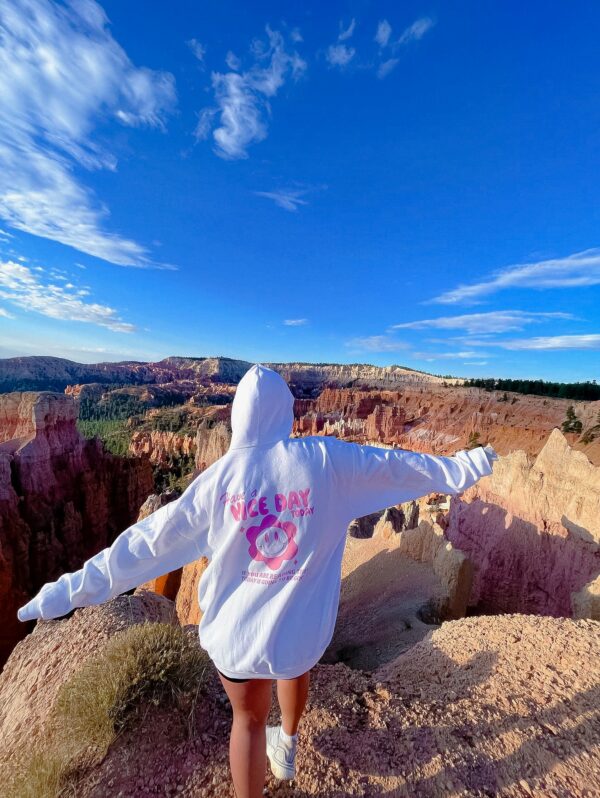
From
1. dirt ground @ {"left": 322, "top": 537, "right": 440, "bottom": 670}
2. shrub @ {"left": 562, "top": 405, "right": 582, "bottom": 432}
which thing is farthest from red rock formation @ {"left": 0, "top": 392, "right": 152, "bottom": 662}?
shrub @ {"left": 562, "top": 405, "right": 582, "bottom": 432}

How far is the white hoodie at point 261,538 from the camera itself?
150 cm

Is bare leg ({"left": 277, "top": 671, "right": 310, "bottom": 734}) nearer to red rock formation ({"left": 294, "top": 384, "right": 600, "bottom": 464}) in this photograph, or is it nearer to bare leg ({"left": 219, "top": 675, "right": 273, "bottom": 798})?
bare leg ({"left": 219, "top": 675, "right": 273, "bottom": 798})

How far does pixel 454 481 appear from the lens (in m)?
1.65

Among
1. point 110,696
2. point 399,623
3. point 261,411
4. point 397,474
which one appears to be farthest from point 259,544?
point 399,623

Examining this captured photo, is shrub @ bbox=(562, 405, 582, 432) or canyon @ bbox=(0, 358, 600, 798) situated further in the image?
shrub @ bbox=(562, 405, 582, 432)

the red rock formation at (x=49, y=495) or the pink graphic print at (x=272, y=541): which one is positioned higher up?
the pink graphic print at (x=272, y=541)

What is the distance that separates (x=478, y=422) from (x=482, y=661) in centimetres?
3717

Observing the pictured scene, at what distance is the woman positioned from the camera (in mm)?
1500

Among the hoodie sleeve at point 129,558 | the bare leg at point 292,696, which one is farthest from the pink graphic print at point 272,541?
the bare leg at point 292,696

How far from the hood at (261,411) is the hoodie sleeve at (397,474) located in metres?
0.29

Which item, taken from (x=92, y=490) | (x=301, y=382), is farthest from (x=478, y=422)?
(x=301, y=382)

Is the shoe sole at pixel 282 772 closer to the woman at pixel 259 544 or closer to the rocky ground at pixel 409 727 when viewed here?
the rocky ground at pixel 409 727

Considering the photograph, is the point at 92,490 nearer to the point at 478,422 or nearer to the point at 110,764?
the point at 110,764

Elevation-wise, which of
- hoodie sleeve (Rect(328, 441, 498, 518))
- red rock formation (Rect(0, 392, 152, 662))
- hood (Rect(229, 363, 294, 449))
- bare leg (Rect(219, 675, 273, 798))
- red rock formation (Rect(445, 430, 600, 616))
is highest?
hood (Rect(229, 363, 294, 449))
